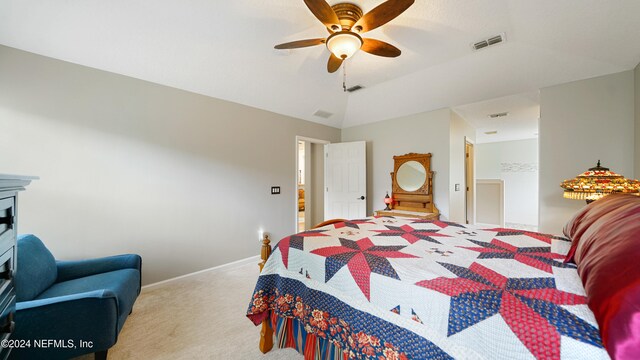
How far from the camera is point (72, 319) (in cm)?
133

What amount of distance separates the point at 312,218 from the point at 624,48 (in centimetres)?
474

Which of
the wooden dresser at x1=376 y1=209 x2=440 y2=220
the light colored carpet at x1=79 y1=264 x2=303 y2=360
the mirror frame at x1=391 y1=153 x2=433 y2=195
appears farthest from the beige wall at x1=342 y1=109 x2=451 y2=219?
the light colored carpet at x1=79 y1=264 x2=303 y2=360

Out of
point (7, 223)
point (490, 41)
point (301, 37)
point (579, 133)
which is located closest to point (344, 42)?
point (301, 37)

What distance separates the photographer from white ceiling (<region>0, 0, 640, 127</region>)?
1.90 m

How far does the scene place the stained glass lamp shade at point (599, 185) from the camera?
6.23 ft

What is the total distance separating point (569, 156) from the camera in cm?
270

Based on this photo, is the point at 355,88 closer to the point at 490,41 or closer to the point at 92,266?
the point at 490,41

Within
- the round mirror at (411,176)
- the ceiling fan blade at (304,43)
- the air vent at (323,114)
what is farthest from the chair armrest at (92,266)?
the round mirror at (411,176)

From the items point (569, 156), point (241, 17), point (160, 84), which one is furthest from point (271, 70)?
point (569, 156)

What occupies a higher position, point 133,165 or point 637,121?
point 637,121

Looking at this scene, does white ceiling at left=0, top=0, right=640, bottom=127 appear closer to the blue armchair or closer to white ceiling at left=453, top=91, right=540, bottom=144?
white ceiling at left=453, top=91, right=540, bottom=144

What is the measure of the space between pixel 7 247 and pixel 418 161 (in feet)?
13.6

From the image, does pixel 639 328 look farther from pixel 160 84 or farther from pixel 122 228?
pixel 160 84

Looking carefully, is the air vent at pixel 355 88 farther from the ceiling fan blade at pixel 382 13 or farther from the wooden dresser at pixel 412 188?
the ceiling fan blade at pixel 382 13
